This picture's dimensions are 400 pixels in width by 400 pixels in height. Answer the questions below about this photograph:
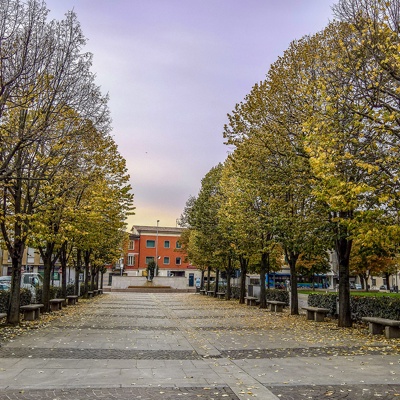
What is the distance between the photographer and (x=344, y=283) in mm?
16016

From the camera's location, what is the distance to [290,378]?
7855mm

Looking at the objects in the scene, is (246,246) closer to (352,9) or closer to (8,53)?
→ (352,9)

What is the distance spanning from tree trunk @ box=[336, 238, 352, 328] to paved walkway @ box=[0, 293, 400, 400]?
0.65m

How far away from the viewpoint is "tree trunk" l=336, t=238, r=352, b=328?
51.8 ft

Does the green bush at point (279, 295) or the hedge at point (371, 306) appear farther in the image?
the green bush at point (279, 295)

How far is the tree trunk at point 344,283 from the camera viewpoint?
15.8 meters

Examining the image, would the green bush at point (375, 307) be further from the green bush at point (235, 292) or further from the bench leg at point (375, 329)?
the green bush at point (235, 292)

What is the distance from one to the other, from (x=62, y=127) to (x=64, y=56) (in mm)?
2172

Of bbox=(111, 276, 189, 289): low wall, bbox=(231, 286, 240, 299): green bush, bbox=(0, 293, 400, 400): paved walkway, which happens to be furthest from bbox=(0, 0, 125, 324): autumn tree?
bbox=(111, 276, 189, 289): low wall

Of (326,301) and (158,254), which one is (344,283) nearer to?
(326,301)

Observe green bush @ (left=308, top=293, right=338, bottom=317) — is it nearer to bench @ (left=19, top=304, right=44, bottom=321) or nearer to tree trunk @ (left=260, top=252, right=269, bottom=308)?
tree trunk @ (left=260, top=252, right=269, bottom=308)

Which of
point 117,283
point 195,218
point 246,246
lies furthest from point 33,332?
point 117,283

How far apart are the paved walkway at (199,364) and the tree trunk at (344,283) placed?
0.65 metres

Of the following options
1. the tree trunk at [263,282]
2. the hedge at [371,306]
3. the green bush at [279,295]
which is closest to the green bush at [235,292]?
the green bush at [279,295]
